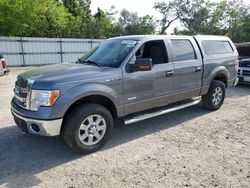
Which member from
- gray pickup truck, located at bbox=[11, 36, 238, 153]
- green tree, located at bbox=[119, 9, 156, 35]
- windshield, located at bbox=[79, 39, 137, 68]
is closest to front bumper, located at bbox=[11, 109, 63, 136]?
gray pickup truck, located at bbox=[11, 36, 238, 153]

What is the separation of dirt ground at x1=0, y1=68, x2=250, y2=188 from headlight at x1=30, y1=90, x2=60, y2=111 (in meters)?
0.93

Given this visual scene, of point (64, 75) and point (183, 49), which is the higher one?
point (183, 49)

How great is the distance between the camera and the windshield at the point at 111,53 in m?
4.76

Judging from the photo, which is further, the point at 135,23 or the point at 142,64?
the point at 135,23

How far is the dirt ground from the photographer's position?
11.4 feet

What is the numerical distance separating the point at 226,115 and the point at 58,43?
637 inches

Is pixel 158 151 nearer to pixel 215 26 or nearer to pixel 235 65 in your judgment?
pixel 235 65

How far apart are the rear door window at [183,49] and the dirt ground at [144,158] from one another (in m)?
1.45

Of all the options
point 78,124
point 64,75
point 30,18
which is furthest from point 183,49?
point 30,18

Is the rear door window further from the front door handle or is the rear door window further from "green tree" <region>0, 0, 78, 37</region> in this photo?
"green tree" <region>0, 0, 78, 37</region>

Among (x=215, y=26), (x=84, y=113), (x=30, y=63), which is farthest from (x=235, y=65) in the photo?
(x=215, y=26)

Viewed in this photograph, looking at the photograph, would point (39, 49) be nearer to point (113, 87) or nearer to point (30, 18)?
point (30, 18)

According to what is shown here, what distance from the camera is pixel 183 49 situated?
571 centimetres

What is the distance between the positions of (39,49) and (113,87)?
16.1 meters
